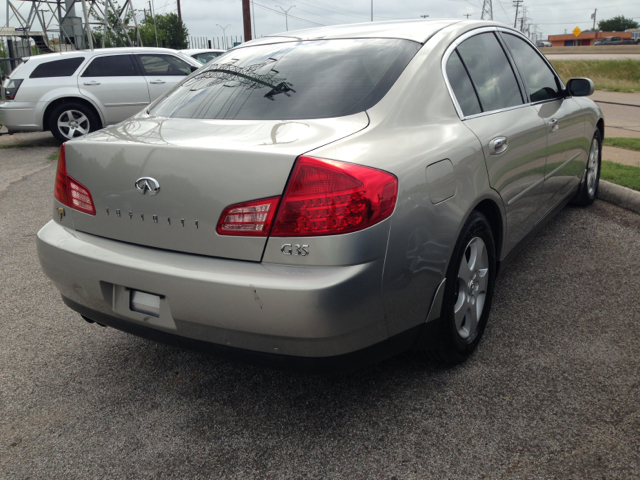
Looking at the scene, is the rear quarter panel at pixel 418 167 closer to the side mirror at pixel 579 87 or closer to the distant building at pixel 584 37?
the side mirror at pixel 579 87

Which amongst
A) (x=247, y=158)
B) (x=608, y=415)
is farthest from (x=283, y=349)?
(x=608, y=415)

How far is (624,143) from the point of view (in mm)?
8250

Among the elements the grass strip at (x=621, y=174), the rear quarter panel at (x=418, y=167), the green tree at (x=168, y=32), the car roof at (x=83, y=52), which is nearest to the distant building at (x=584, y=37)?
the green tree at (x=168, y=32)

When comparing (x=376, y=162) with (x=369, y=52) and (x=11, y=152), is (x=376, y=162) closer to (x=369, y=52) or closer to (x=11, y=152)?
(x=369, y=52)

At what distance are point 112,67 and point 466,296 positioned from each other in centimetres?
982

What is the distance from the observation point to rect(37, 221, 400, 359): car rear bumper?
77.0 inches

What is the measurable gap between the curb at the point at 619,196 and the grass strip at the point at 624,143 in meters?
2.76

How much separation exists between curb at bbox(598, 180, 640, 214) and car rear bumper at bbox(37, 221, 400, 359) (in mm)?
3873

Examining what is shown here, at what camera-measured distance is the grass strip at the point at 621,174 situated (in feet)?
18.9

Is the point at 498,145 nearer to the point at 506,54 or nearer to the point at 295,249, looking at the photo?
the point at 506,54

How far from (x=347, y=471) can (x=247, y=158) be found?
1.18 metres

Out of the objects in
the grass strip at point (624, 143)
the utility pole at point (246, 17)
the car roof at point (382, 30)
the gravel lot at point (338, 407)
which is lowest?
the grass strip at point (624, 143)

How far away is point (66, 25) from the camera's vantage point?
929 inches

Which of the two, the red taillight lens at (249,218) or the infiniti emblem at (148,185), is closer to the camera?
the red taillight lens at (249,218)
